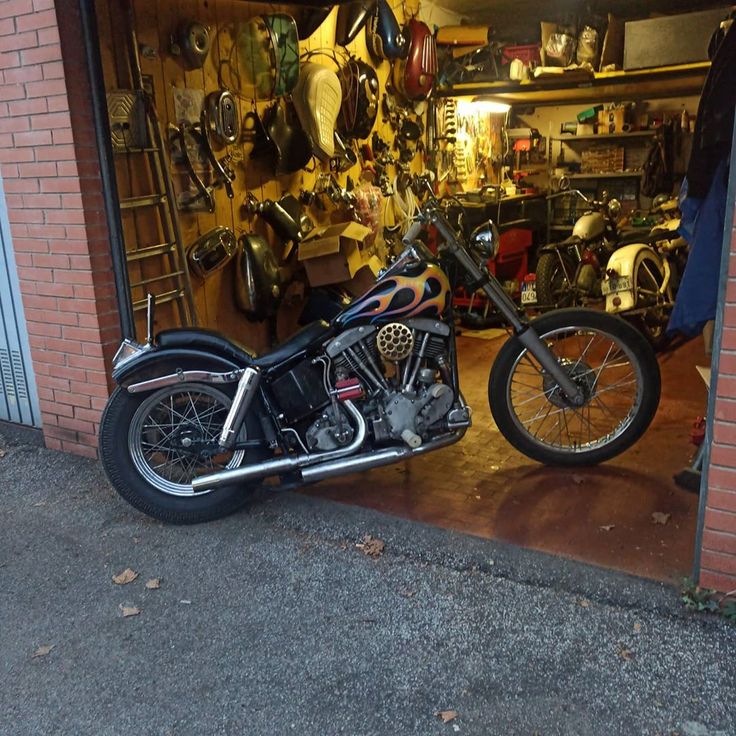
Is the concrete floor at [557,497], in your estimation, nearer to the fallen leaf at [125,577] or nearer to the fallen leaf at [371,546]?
the fallen leaf at [371,546]

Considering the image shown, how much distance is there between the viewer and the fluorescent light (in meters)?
8.04

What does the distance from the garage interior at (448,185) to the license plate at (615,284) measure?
1.02ft

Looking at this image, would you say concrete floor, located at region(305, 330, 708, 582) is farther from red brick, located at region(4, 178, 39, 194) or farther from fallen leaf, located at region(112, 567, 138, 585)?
red brick, located at region(4, 178, 39, 194)

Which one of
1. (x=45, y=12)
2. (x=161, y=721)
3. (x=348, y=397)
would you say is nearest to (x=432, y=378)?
(x=348, y=397)

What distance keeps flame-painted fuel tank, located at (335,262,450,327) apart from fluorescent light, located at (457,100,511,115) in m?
5.08

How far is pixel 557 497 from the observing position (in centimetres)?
353

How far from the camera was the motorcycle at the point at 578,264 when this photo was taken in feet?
21.4

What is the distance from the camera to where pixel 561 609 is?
2.76m

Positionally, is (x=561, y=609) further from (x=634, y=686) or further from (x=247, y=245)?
(x=247, y=245)

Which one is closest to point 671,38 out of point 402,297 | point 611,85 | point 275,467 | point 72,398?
point 611,85

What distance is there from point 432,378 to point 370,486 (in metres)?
0.66

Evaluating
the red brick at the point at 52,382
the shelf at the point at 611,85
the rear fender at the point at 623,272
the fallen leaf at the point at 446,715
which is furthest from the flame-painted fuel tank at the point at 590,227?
the fallen leaf at the point at 446,715

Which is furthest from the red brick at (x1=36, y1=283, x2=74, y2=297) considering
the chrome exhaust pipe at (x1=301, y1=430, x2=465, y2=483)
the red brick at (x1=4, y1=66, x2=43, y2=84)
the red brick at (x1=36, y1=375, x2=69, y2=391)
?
the chrome exhaust pipe at (x1=301, y1=430, x2=465, y2=483)

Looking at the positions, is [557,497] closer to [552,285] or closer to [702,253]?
[702,253]
